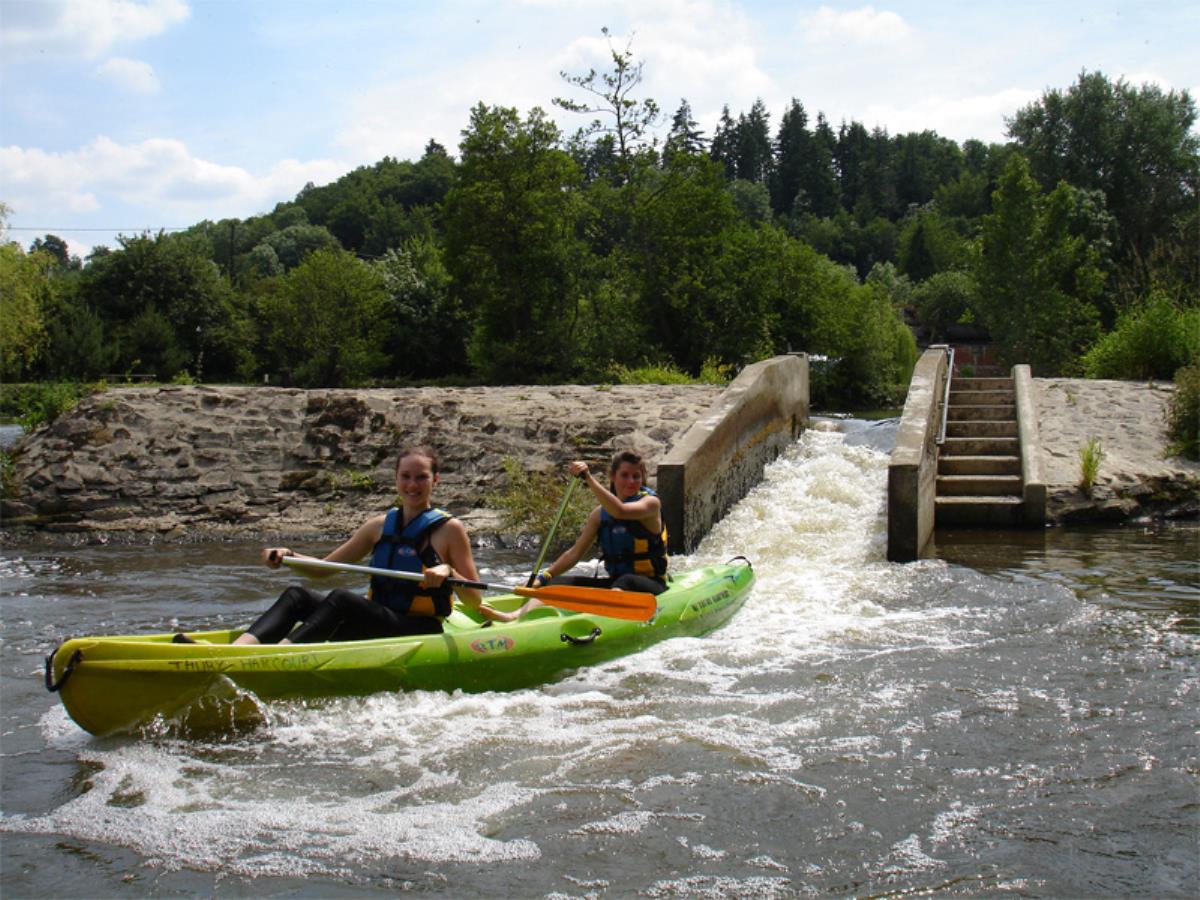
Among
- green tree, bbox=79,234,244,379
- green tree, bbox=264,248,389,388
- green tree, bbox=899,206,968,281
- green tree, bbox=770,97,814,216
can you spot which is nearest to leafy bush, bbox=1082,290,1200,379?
green tree, bbox=264,248,389,388

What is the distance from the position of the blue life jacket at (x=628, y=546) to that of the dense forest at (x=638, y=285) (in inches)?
395

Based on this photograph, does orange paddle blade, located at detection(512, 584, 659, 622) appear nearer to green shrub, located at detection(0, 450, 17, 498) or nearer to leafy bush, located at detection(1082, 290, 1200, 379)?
green shrub, located at detection(0, 450, 17, 498)

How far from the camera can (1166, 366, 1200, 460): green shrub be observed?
12.0 metres

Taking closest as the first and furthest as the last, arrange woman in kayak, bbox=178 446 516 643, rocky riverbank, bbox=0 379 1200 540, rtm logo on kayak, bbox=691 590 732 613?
woman in kayak, bbox=178 446 516 643 → rtm logo on kayak, bbox=691 590 732 613 → rocky riverbank, bbox=0 379 1200 540

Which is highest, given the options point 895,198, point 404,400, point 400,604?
point 895,198

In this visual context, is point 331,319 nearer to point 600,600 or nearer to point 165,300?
point 165,300

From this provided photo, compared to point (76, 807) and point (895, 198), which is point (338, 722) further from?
point (895, 198)

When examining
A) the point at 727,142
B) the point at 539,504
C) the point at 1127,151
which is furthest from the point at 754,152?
the point at 539,504

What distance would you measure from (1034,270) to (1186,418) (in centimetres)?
2143

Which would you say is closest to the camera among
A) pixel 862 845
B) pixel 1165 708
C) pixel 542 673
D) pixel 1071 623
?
pixel 862 845

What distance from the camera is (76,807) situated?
4.43m

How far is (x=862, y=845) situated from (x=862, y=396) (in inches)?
1013

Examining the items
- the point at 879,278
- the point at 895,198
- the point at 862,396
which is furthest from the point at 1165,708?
the point at 895,198

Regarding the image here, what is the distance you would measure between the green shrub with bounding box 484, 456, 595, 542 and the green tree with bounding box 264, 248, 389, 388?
22874 millimetres
